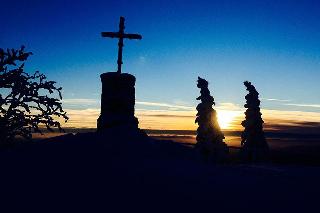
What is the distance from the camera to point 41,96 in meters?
20.1

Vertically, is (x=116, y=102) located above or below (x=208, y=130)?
above

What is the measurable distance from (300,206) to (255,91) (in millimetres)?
28336

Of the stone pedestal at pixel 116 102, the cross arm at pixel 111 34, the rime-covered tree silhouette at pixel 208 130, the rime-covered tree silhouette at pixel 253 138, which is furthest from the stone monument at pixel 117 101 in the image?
the rime-covered tree silhouette at pixel 253 138

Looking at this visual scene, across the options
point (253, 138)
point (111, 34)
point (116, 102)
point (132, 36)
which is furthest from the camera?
point (253, 138)

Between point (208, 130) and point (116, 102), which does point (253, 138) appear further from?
point (116, 102)

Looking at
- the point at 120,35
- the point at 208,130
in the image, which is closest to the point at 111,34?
the point at 120,35

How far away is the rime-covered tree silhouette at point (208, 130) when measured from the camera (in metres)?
35.6

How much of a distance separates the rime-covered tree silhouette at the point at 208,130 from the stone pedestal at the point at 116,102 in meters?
21.1

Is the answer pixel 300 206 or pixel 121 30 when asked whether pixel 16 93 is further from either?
pixel 300 206

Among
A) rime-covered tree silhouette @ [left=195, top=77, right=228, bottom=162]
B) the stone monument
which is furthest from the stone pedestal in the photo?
rime-covered tree silhouette @ [left=195, top=77, right=228, bottom=162]

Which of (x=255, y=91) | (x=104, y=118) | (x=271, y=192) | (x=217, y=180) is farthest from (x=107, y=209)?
(x=255, y=91)

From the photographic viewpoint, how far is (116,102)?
48.4 feet

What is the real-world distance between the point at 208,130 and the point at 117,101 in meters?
23.0

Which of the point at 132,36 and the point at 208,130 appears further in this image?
the point at 208,130
